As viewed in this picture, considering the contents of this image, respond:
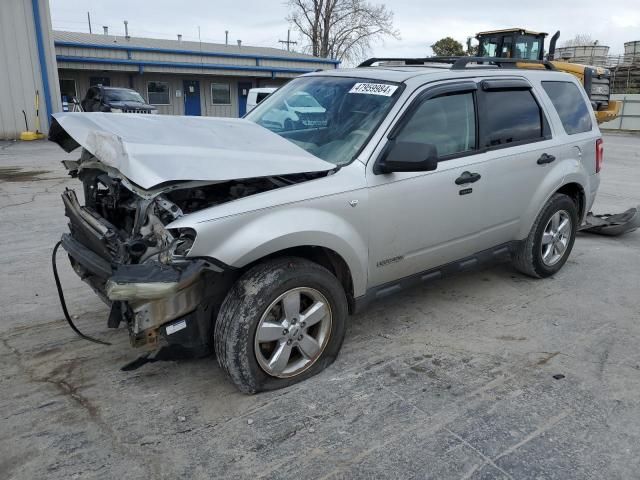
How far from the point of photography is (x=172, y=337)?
290 centimetres

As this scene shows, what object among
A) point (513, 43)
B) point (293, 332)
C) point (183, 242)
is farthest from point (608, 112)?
point (183, 242)

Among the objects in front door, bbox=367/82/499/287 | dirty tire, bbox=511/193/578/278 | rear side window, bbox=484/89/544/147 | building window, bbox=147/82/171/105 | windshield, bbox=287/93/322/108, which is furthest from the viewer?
building window, bbox=147/82/171/105

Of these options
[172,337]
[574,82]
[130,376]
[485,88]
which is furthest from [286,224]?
[574,82]

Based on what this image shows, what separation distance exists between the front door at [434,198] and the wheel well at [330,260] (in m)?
0.18

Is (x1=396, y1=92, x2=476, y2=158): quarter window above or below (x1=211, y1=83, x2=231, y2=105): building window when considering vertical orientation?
below

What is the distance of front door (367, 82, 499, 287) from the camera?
3.51m

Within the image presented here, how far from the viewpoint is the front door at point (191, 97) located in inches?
1176

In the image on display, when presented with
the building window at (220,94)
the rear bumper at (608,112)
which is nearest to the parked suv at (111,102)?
the building window at (220,94)

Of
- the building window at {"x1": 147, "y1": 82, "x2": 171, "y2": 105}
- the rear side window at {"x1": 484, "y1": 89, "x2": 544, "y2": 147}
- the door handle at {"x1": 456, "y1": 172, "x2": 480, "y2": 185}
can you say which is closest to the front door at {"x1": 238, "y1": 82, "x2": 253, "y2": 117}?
the building window at {"x1": 147, "y1": 82, "x2": 171, "y2": 105}

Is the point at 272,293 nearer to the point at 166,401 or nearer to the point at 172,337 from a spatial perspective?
the point at 172,337

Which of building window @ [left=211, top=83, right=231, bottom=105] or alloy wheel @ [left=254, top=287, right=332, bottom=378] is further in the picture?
building window @ [left=211, top=83, right=231, bottom=105]

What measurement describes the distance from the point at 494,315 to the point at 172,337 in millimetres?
2663

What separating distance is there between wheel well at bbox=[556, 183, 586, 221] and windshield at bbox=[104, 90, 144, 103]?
17526 mm

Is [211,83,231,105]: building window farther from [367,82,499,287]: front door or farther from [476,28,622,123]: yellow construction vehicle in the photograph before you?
[367,82,499,287]: front door
